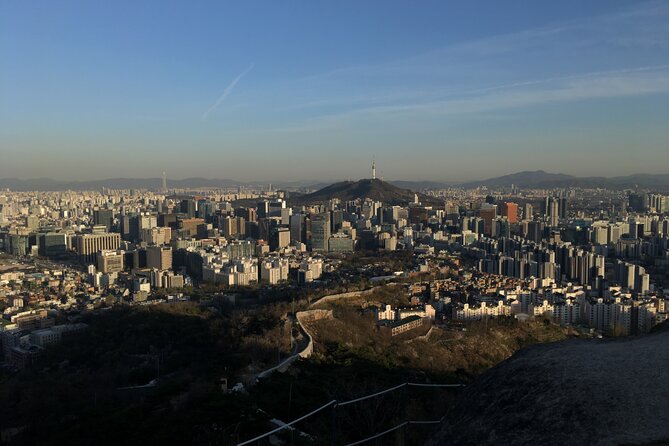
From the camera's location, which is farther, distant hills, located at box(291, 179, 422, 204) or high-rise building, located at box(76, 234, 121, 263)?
distant hills, located at box(291, 179, 422, 204)

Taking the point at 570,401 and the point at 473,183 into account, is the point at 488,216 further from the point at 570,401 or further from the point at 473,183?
the point at 473,183

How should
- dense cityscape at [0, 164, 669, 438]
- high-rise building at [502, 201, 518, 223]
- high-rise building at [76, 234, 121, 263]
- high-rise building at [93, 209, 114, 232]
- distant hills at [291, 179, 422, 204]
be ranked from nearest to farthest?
1. dense cityscape at [0, 164, 669, 438]
2. high-rise building at [76, 234, 121, 263]
3. high-rise building at [93, 209, 114, 232]
4. high-rise building at [502, 201, 518, 223]
5. distant hills at [291, 179, 422, 204]

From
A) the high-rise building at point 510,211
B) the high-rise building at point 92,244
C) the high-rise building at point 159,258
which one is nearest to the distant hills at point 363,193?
the high-rise building at point 510,211

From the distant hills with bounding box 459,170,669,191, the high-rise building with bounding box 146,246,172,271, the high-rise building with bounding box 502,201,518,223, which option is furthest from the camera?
the distant hills with bounding box 459,170,669,191

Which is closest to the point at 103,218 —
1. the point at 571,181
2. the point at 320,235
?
the point at 320,235

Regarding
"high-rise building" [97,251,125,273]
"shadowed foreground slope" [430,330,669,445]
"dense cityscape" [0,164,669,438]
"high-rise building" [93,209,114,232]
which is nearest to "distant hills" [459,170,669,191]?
"dense cityscape" [0,164,669,438]

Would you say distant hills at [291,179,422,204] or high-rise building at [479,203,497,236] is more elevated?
distant hills at [291,179,422,204]

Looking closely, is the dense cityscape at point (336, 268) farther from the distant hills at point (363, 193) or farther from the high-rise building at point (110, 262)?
the distant hills at point (363, 193)

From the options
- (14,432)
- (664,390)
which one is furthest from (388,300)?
(664,390)

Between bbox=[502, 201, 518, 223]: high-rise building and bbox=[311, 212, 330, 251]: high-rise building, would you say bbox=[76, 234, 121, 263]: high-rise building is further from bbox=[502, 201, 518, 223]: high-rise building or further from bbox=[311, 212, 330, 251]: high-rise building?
bbox=[502, 201, 518, 223]: high-rise building
